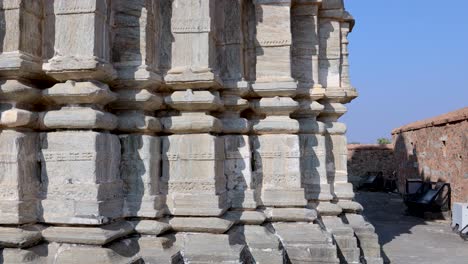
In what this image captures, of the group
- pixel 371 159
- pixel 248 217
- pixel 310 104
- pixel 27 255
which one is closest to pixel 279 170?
pixel 248 217

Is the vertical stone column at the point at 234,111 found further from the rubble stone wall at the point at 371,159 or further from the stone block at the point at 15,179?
the rubble stone wall at the point at 371,159

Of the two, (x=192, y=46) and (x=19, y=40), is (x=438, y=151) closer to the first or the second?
(x=192, y=46)

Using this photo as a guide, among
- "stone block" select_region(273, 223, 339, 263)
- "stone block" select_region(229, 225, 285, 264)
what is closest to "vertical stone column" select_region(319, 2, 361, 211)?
"stone block" select_region(273, 223, 339, 263)

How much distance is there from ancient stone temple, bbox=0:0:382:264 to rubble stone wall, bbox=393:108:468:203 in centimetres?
787

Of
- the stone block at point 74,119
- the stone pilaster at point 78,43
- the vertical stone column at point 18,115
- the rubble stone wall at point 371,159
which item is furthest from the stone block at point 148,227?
the rubble stone wall at point 371,159

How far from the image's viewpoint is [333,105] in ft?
21.3

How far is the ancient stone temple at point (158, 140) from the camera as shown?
335 centimetres

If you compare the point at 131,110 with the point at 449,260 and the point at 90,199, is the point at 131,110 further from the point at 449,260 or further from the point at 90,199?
the point at 449,260

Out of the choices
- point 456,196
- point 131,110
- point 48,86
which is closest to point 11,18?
point 48,86

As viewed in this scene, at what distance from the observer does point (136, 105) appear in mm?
3912

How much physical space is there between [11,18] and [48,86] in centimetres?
59

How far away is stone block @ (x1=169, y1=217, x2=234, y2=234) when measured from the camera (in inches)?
156

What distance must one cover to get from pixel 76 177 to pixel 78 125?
0.40 m

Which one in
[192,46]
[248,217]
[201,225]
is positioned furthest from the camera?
[248,217]
